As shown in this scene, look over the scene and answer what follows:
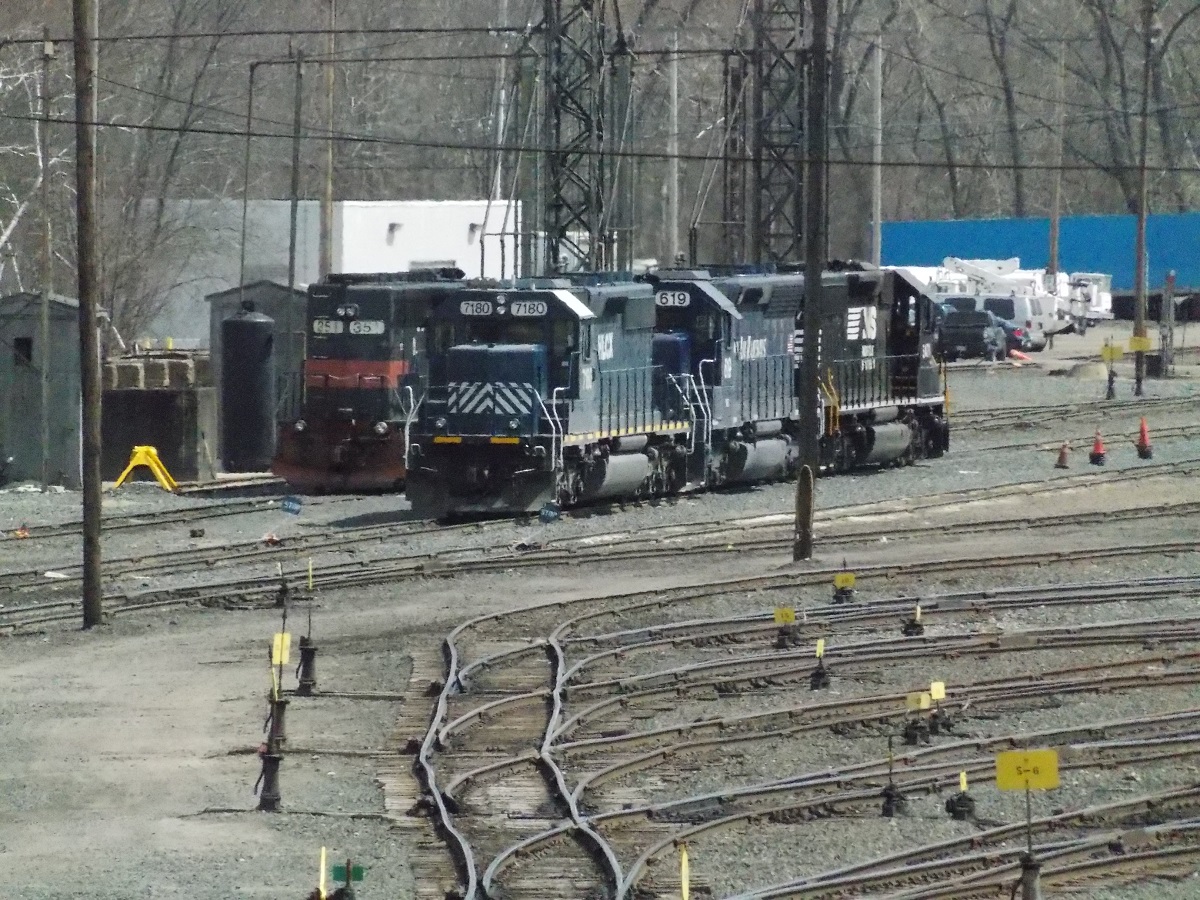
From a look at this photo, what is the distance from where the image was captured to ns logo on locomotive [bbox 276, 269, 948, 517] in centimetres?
2403

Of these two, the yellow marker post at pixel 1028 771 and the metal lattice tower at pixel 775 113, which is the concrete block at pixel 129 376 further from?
the yellow marker post at pixel 1028 771

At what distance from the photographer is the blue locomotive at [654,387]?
23984 millimetres

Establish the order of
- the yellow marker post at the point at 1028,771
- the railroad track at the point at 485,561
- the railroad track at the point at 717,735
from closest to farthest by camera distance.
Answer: the yellow marker post at the point at 1028,771, the railroad track at the point at 717,735, the railroad track at the point at 485,561

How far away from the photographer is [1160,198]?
83.7 meters

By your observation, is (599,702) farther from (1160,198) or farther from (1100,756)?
(1160,198)

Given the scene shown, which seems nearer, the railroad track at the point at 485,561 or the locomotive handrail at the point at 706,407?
the railroad track at the point at 485,561

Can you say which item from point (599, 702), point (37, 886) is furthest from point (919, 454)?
point (37, 886)

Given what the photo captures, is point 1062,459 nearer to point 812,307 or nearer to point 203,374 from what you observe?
point 812,307

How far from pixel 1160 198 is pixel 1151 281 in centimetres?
1256

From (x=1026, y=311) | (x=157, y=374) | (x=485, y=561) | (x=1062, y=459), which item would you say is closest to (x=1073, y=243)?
(x=1026, y=311)

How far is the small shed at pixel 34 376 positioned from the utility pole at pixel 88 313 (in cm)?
945

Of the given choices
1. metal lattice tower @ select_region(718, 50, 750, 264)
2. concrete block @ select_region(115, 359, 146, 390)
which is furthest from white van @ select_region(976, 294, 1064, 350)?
concrete block @ select_region(115, 359, 146, 390)

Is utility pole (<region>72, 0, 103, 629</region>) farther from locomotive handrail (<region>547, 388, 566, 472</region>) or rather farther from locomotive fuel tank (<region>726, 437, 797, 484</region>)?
locomotive fuel tank (<region>726, 437, 797, 484</region>)

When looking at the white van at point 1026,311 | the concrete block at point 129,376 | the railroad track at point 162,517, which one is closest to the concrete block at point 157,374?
the concrete block at point 129,376
